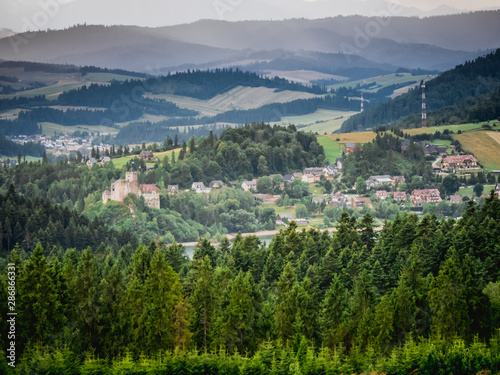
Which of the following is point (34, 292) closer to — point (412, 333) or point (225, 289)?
point (225, 289)

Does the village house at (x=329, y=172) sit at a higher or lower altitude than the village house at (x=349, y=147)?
lower

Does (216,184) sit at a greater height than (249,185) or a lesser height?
greater

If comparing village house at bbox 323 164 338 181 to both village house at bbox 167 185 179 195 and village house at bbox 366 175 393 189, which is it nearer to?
village house at bbox 366 175 393 189

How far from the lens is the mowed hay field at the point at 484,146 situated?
106 metres

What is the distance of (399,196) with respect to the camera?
326 ft

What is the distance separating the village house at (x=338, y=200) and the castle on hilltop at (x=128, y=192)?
1989 centimetres

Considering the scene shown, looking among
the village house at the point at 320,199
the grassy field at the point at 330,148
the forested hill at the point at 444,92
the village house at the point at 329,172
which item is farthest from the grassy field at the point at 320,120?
the village house at the point at 320,199

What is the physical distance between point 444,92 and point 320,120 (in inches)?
1152

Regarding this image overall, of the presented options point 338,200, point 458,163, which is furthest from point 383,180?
point 338,200

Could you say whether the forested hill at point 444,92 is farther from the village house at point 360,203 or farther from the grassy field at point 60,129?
the grassy field at point 60,129

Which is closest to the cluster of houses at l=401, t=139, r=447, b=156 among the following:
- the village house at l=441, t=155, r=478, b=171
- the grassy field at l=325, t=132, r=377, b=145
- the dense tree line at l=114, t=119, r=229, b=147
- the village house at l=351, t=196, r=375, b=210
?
the village house at l=441, t=155, r=478, b=171

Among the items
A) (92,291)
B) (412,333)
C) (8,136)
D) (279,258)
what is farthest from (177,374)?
(8,136)

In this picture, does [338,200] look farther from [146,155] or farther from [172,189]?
[146,155]

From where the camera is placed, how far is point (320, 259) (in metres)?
39.3
